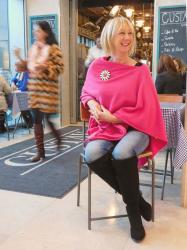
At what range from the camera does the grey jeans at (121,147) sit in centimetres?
A: 175

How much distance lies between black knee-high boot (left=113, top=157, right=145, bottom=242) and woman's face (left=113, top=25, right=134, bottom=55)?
67 centimetres

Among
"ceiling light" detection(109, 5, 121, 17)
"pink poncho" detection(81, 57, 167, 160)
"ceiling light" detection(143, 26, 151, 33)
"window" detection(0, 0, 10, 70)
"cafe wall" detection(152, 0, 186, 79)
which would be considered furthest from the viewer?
"ceiling light" detection(143, 26, 151, 33)

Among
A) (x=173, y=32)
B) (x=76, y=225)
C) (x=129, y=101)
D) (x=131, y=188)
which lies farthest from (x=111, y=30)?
Result: (x=173, y=32)

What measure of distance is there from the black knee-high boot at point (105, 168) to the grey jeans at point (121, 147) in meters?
0.02

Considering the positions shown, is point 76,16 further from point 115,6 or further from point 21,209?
point 21,209

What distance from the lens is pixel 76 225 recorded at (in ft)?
6.56

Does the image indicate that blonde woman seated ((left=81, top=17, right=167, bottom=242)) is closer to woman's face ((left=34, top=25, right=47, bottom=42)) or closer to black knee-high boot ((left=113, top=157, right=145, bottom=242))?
black knee-high boot ((left=113, top=157, right=145, bottom=242))

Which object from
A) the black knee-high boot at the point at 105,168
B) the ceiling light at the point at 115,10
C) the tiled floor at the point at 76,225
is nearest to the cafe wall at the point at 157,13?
the ceiling light at the point at 115,10

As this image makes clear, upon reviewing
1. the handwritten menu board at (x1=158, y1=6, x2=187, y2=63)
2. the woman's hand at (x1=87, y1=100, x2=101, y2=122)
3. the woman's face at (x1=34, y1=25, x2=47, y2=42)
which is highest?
the handwritten menu board at (x1=158, y1=6, x2=187, y2=63)

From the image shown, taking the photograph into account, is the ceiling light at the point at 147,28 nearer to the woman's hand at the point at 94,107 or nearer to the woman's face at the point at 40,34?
the woman's face at the point at 40,34

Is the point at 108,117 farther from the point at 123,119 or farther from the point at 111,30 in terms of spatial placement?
the point at 111,30

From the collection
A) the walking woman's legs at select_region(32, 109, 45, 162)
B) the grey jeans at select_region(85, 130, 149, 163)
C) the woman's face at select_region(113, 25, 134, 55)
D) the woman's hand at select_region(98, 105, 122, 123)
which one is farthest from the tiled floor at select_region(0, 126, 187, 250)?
the woman's face at select_region(113, 25, 134, 55)

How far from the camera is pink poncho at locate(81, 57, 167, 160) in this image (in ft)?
6.05

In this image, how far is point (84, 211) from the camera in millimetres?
2207
